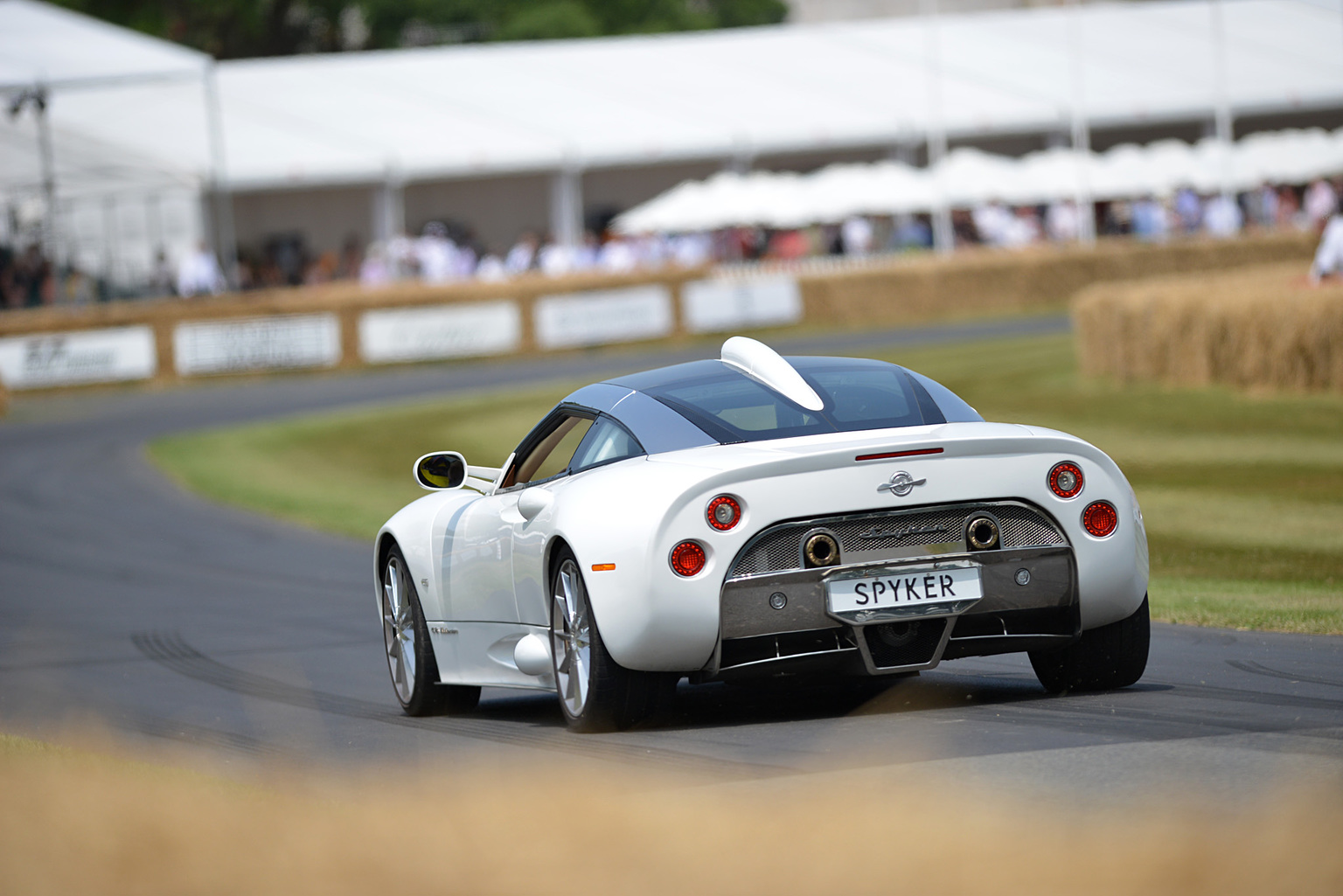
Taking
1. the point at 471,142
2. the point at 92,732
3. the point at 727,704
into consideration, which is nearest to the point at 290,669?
the point at 92,732

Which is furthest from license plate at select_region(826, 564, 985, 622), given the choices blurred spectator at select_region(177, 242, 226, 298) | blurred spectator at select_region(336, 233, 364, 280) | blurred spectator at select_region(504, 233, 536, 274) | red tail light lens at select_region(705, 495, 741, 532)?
blurred spectator at select_region(336, 233, 364, 280)

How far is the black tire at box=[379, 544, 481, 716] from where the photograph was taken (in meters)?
7.62

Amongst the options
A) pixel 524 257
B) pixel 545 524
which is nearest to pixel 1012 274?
→ pixel 524 257

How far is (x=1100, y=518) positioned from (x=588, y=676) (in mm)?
1734

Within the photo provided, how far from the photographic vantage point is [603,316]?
3547cm

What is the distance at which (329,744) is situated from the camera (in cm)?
674

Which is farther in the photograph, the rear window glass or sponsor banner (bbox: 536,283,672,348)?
sponsor banner (bbox: 536,283,672,348)

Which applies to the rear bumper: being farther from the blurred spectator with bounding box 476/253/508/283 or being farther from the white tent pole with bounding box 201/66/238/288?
the white tent pole with bounding box 201/66/238/288

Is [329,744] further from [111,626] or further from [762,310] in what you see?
[762,310]

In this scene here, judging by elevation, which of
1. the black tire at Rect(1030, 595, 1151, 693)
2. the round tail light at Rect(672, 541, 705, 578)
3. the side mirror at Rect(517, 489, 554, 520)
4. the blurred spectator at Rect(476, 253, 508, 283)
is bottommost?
the black tire at Rect(1030, 595, 1151, 693)

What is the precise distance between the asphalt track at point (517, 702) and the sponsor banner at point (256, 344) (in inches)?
706

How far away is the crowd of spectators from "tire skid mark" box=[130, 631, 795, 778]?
25351mm

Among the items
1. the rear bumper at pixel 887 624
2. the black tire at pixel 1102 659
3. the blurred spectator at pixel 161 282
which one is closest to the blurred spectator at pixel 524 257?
the blurred spectator at pixel 161 282

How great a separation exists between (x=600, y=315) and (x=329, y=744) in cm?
2890
